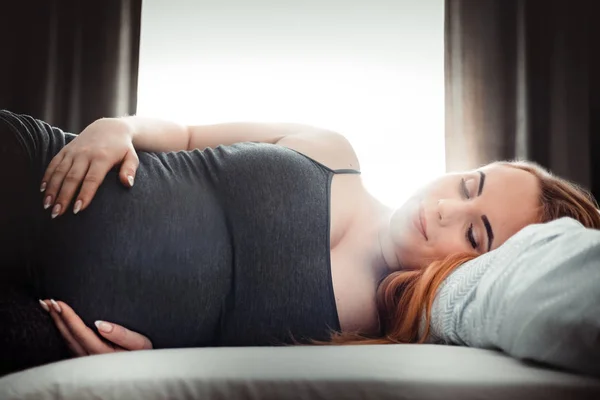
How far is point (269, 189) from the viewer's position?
956 millimetres

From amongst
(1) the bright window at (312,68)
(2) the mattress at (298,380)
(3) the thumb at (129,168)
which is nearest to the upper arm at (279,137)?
(3) the thumb at (129,168)

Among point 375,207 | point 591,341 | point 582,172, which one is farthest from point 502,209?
point 582,172

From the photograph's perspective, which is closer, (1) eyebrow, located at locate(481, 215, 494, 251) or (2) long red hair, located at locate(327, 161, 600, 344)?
(2) long red hair, located at locate(327, 161, 600, 344)

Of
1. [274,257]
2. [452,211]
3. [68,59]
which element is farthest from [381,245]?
[68,59]

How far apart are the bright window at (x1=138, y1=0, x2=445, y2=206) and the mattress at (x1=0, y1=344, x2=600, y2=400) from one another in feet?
5.03

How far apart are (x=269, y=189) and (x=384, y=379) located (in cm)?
45

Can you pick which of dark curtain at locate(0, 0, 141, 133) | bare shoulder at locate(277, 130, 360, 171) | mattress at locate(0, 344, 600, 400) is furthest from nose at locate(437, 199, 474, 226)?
dark curtain at locate(0, 0, 141, 133)

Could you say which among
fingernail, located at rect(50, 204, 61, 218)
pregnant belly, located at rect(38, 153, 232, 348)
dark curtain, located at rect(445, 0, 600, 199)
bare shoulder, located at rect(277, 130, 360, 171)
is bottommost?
pregnant belly, located at rect(38, 153, 232, 348)

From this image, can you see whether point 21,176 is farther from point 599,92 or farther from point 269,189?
point 599,92

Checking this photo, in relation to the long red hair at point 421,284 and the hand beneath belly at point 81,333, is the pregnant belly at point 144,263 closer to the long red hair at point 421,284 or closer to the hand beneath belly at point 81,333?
the hand beneath belly at point 81,333

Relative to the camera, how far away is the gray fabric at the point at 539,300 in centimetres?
58

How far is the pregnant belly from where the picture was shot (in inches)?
33.0

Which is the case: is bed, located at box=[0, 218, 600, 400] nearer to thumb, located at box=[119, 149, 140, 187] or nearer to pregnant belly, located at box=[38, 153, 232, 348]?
pregnant belly, located at box=[38, 153, 232, 348]

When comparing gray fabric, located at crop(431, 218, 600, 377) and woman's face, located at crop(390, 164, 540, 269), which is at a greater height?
woman's face, located at crop(390, 164, 540, 269)
